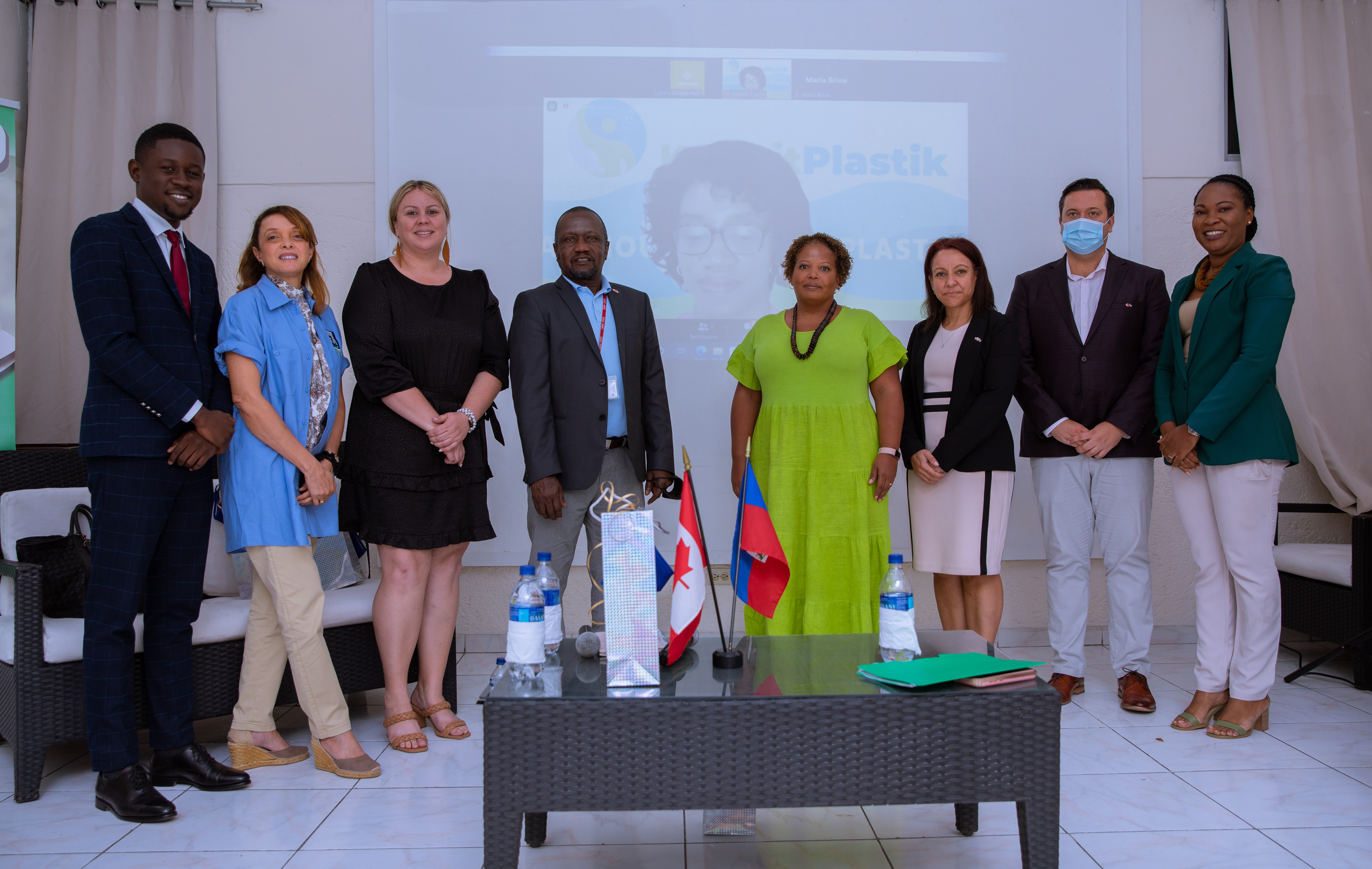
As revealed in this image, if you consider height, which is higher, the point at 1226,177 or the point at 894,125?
the point at 894,125

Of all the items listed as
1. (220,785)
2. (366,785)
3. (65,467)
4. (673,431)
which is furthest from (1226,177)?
(65,467)

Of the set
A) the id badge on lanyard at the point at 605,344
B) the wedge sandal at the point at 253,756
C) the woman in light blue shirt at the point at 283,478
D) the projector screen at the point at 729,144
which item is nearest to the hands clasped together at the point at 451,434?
the woman in light blue shirt at the point at 283,478

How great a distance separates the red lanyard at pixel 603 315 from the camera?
2975 mm

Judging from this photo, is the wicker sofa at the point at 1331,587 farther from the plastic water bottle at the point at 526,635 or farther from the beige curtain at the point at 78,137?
the beige curtain at the point at 78,137

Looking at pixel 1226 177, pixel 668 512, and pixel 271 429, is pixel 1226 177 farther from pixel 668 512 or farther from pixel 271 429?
pixel 271 429

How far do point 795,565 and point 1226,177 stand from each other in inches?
72.6

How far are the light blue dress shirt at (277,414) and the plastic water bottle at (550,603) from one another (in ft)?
2.94

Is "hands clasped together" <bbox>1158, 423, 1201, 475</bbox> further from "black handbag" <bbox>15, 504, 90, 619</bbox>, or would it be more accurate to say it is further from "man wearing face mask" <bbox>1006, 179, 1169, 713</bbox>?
"black handbag" <bbox>15, 504, 90, 619</bbox>

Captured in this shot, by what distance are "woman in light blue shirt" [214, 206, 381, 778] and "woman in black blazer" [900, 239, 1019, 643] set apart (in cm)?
186

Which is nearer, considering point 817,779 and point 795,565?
point 817,779

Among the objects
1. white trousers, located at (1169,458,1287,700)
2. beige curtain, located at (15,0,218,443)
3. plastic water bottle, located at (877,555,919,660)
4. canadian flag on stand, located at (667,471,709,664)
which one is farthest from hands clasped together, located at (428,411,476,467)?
white trousers, located at (1169,458,1287,700)

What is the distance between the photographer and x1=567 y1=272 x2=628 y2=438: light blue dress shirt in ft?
9.77

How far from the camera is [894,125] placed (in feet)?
13.3

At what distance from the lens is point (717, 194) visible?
4.03 metres
